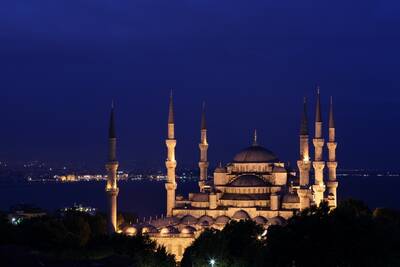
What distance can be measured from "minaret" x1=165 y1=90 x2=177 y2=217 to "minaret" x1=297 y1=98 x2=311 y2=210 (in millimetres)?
9069

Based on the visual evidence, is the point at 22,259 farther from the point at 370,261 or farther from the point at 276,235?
the point at 370,261

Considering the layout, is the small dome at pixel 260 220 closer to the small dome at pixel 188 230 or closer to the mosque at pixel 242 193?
the mosque at pixel 242 193

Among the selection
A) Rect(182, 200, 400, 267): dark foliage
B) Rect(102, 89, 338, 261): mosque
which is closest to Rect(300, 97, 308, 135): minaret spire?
Rect(102, 89, 338, 261): mosque

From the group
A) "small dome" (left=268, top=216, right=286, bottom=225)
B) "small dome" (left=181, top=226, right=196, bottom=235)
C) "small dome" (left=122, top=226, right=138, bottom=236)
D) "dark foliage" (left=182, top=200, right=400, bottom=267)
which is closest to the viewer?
"dark foliage" (left=182, top=200, right=400, bottom=267)

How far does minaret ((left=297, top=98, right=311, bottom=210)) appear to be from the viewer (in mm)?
51906

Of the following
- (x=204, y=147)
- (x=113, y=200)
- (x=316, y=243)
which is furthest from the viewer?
(x=204, y=147)

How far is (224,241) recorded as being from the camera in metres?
34.9

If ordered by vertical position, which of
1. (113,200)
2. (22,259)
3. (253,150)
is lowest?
(22,259)

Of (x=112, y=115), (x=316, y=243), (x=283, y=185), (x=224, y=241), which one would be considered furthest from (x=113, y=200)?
(x=316, y=243)

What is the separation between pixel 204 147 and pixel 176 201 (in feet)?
19.2

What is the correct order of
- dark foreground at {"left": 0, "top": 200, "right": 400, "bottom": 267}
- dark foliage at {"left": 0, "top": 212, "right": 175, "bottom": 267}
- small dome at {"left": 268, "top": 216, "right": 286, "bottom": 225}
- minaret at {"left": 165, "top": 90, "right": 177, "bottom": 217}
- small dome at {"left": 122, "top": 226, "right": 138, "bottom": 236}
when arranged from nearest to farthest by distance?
1. dark foreground at {"left": 0, "top": 200, "right": 400, "bottom": 267}
2. dark foliage at {"left": 0, "top": 212, "right": 175, "bottom": 267}
3. small dome at {"left": 268, "top": 216, "right": 286, "bottom": 225}
4. small dome at {"left": 122, "top": 226, "right": 138, "bottom": 236}
5. minaret at {"left": 165, "top": 90, "right": 177, "bottom": 217}

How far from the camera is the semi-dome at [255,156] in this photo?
Result: 58312 mm

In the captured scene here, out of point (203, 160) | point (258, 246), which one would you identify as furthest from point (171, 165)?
point (258, 246)

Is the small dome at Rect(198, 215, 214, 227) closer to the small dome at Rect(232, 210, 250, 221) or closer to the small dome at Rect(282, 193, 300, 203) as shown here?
the small dome at Rect(232, 210, 250, 221)
